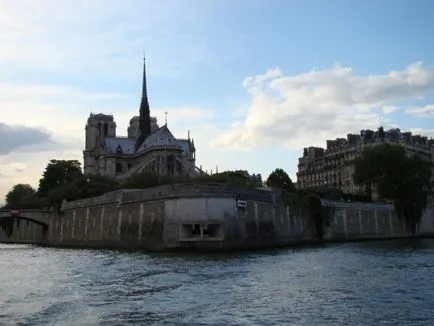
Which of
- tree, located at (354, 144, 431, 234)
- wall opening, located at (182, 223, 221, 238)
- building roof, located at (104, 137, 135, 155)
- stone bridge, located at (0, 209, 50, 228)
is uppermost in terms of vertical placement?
building roof, located at (104, 137, 135, 155)

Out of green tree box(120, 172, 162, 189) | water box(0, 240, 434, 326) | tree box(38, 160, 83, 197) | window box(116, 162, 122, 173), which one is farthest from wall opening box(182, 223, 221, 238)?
window box(116, 162, 122, 173)

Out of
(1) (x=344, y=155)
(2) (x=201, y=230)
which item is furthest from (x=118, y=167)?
(2) (x=201, y=230)

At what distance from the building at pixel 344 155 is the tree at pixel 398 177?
41.8 m

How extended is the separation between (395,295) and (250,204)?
3434cm

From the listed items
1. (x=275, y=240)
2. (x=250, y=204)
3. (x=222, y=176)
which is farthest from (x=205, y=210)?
(x=222, y=176)

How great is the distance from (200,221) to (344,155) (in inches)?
3830

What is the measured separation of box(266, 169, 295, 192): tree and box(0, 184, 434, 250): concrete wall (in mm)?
23027

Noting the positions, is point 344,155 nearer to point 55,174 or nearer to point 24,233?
point 55,174

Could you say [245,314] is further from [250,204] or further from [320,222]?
[320,222]

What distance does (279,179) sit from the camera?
106188 mm

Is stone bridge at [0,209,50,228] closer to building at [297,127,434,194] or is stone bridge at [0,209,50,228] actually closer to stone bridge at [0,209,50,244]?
stone bridge at [0,209,50,244]

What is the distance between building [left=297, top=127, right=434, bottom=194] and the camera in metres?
137

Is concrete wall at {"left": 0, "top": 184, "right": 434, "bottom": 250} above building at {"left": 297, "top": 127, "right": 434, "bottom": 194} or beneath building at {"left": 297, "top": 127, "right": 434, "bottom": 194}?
beneath

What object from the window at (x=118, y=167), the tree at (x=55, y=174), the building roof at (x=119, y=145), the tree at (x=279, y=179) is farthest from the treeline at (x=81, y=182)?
the building roof at (x=119, y=145)
